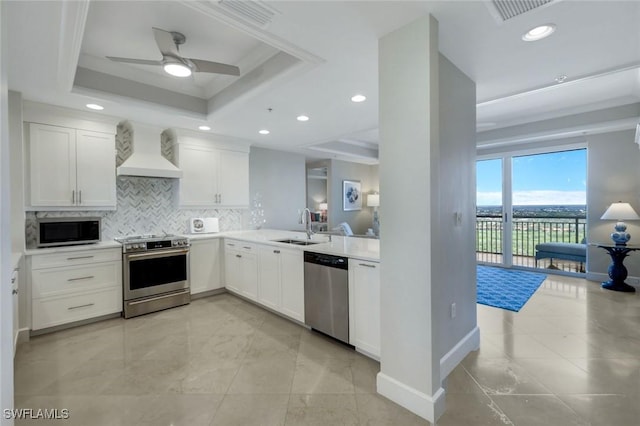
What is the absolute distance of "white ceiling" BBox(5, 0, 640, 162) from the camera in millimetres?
1825

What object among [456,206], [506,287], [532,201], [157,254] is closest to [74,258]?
[157,254]

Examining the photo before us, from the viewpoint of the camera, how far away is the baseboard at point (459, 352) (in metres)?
2.22

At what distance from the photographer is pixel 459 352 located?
2.44 meters

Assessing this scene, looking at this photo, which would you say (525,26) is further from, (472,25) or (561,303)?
(561,303)

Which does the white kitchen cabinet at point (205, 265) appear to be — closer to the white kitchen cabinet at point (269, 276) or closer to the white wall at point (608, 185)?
the white kitchen cabinet at point (269, 276)

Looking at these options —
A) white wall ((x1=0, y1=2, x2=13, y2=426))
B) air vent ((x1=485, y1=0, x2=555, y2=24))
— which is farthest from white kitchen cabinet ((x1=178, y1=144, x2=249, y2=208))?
air vent ((x1=485, y1=0, x2=555, y2=24))

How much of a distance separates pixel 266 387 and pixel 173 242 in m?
2.51

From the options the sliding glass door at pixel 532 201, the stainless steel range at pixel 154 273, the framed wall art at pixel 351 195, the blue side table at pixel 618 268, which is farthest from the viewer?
the framed wall art at pixel 351 195

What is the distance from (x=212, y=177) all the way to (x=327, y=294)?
295 centimetres

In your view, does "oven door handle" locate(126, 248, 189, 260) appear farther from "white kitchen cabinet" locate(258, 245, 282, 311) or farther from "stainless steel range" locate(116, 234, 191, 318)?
"white kitchen cabinet" locate(258, 245, 282, 311)

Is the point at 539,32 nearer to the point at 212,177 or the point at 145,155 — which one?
the point at 212,177

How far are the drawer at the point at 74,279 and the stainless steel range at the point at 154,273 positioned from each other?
126 millimetres

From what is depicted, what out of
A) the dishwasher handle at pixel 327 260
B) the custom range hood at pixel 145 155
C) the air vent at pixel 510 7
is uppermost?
the air vent at pixel 510 7

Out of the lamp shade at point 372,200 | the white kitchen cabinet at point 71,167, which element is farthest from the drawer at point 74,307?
the lamp shade at point 372,200
